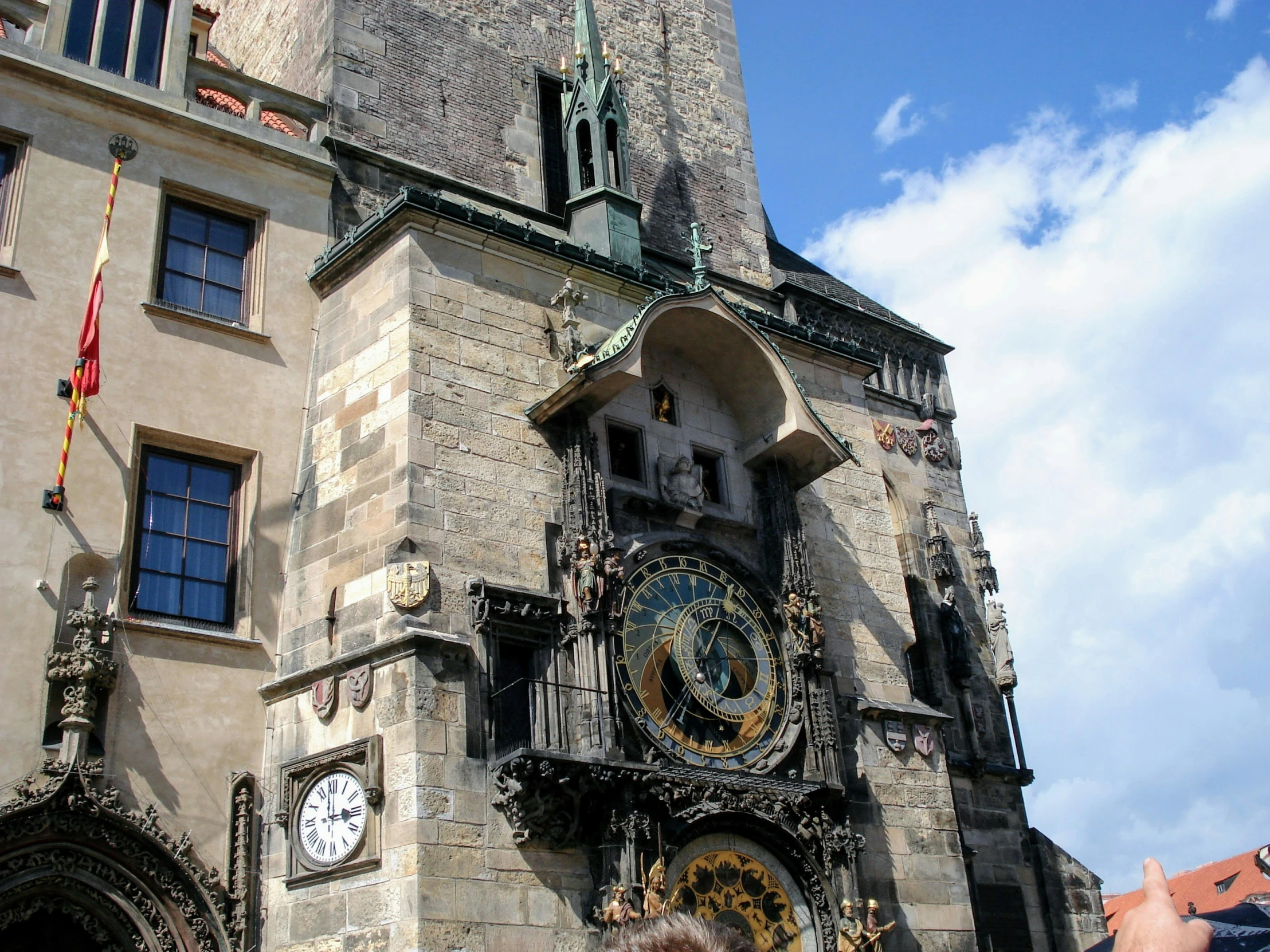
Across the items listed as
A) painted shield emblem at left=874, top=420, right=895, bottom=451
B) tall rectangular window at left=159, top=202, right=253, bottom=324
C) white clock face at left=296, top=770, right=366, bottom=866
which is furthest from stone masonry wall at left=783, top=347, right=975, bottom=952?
tall rectangular window at left=159, top=202, right=253, bottom=324

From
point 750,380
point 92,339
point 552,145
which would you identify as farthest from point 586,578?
point 552,145

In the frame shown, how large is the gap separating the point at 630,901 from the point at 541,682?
199cm

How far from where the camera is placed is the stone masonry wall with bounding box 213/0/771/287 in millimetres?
16016

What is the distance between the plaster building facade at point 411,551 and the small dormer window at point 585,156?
0.13 m

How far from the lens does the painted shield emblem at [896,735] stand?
14.3 meters

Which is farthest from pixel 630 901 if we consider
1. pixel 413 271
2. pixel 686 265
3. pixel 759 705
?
pixel 686 265

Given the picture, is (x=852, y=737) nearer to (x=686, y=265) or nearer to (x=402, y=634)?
(x=402, y=634)

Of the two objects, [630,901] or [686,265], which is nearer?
[630,901]

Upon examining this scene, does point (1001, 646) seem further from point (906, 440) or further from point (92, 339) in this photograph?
point (92, 339)

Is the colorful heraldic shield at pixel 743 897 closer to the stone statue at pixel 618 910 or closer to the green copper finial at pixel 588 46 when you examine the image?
the stone statue at pixel 618 910

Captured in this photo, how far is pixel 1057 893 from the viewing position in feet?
59.9

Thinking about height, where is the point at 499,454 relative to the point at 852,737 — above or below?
above

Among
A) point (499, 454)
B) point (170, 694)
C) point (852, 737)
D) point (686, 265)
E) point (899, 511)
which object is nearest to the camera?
point (170, 694)

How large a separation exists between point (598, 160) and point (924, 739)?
25.9ft
